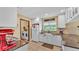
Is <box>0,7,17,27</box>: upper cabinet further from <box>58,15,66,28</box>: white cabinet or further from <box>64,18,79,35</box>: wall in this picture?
<box>64,18,79,35</box>: wall

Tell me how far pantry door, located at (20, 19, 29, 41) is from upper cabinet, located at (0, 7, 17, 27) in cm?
10

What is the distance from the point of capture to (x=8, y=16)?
5.53ft

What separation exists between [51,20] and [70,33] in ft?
1.06

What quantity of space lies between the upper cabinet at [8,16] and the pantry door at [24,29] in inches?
3.9

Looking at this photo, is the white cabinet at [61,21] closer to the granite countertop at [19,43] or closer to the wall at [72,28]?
the wall at [72,28]

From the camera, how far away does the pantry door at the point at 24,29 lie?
1716 mm

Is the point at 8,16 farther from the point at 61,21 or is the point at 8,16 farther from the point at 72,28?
the point at 72,28

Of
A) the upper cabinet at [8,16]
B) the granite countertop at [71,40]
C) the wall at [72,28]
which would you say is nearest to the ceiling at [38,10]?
the upper cabinet at [8,16]

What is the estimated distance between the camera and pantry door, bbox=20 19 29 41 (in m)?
1.72

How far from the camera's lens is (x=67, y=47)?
170 cm

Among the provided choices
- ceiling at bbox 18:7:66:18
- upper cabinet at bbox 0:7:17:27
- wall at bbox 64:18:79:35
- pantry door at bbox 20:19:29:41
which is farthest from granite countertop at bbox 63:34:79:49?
upper cabinet at bbox 0:7:17:27
